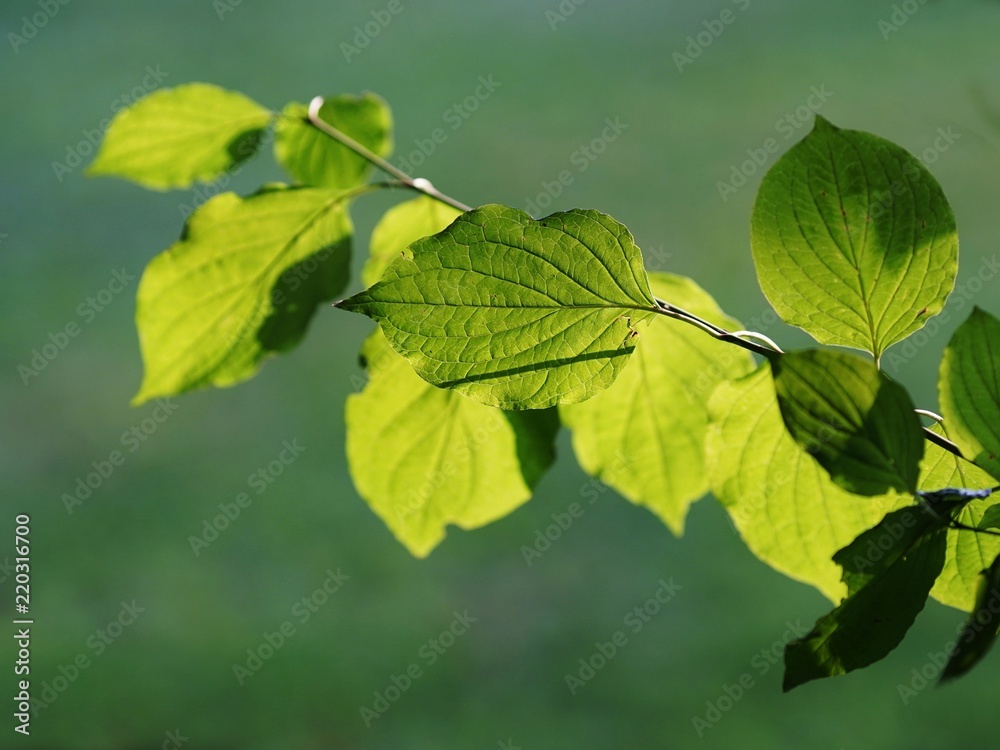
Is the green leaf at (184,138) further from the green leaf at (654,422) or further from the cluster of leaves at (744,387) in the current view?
the green leaf at (654,422)

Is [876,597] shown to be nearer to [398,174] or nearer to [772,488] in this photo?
[772,488]

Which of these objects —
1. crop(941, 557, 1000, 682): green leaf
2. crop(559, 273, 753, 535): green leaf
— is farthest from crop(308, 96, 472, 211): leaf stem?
crop(941, 557, 1000, 682): green leaf

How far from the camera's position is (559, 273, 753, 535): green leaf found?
37 centimetres

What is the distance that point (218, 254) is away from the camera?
40cm

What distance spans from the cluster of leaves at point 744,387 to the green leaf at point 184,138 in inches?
3.5

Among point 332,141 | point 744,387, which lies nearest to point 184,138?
point 332,141

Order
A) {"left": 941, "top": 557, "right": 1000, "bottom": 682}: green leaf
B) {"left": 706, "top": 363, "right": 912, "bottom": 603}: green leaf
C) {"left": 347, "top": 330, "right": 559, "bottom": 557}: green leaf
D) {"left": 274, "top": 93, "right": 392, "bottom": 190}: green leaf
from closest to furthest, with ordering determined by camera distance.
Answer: {"left": 941, "top": 557, "right": 1000, "bottom": 682}: green leaf → {"left": 706, "top": 363, "right": 912, "bottom": 603}: green leaf → {"left": 347, "top": 330, "right": 559, "bottom": 557}: green leaf → {"left": 274, "top": 93, "right": 392, "bottom": 190}: green leaf

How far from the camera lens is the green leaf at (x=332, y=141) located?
1.60 feet

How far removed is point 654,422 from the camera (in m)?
0.38

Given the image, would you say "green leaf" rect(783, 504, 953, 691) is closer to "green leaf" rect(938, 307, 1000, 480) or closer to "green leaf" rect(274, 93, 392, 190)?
"green leaf" rect(938, 307, 1000, 480)

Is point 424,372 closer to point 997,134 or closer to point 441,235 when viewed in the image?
point 441,235

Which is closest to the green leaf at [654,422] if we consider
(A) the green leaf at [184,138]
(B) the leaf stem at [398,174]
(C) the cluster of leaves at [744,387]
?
(C) the cluster of leaves at [744,387]

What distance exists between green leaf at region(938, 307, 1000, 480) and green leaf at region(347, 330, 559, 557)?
8.0 inches

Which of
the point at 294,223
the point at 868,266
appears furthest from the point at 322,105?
the point at 868,266
